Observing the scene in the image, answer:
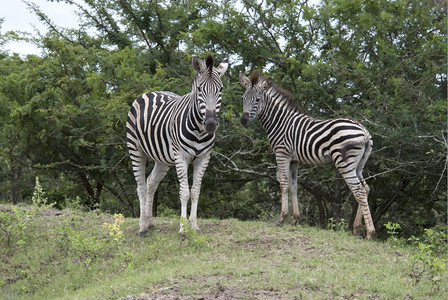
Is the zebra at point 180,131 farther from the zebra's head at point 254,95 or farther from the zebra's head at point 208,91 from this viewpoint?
the zebra's head at point 254,95

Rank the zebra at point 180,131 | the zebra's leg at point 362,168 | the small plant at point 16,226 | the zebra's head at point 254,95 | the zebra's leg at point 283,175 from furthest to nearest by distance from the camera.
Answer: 1. the zebra's head at point 254,95
2. the zebra's leg at point 283,175
3. the small plant at point 16,226
4. the zebra's leg at point 362,168
5. the zebra at point 180,131

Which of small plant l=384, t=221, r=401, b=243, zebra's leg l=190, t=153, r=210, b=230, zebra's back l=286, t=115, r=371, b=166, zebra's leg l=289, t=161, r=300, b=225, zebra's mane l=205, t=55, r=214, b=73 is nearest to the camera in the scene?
small plant l=384, t=221, r=401, b=243

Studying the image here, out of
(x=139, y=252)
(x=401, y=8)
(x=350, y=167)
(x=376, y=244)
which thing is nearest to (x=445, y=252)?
(x=376, y=244)

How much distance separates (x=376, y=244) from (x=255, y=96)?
3636 millimetres

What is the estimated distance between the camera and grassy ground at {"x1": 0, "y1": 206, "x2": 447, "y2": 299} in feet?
20.2

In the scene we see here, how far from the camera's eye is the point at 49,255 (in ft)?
29.3

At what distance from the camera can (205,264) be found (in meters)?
7.21

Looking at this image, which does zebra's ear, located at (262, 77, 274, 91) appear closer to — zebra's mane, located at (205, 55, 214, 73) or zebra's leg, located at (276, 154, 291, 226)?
zebra's leg, located at (276, 154, 291, 226)

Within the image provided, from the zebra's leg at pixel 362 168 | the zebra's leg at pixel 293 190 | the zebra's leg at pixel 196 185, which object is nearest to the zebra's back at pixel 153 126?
the zebra's leg at pixel 196 185

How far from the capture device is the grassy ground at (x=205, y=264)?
6164 mm

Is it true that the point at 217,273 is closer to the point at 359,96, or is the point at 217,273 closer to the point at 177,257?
the point at 177,257

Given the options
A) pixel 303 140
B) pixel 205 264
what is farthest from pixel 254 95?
pixel 205 264

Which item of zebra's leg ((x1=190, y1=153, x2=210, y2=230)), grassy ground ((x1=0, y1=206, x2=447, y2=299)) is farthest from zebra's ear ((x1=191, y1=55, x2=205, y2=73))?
grassy ground ((x1=0, y1=206, x2=447, y2=299))

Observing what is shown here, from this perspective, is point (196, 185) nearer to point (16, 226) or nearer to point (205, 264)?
point (205, 264)
